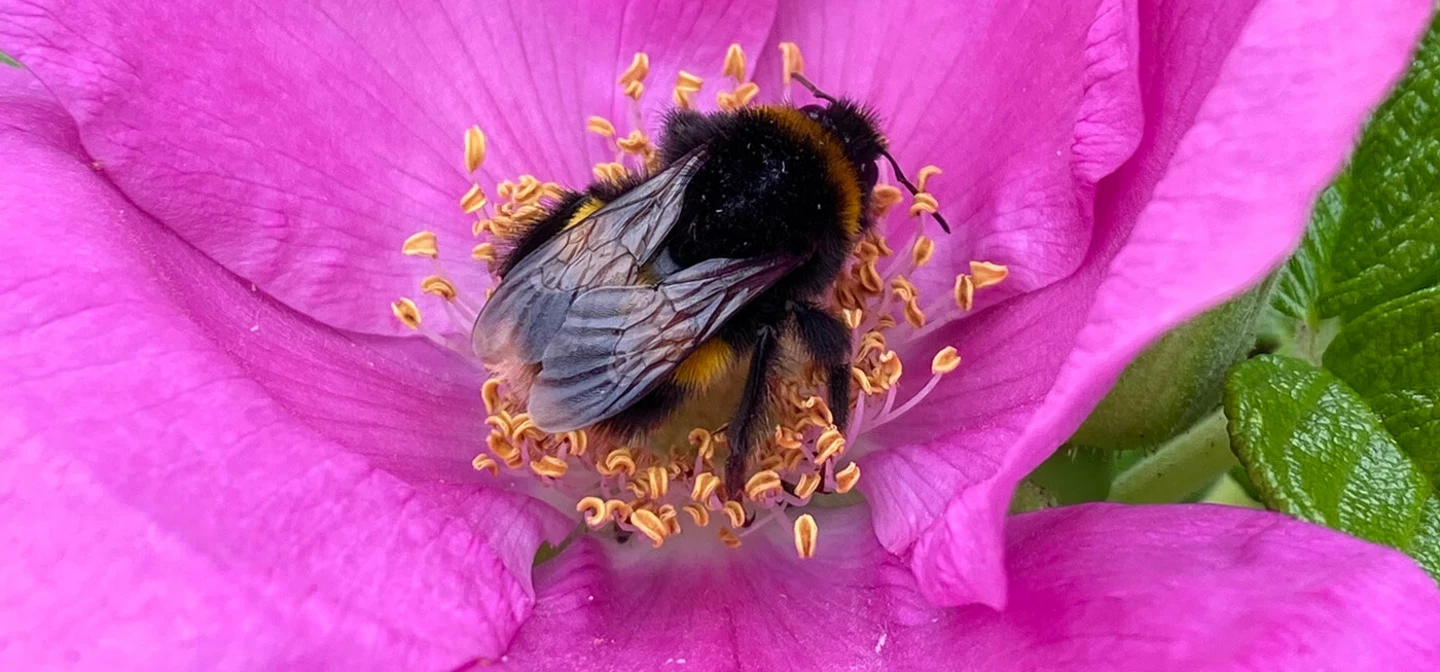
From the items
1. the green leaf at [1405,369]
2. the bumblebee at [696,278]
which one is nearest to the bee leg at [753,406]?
the bumblebee at [696,278]

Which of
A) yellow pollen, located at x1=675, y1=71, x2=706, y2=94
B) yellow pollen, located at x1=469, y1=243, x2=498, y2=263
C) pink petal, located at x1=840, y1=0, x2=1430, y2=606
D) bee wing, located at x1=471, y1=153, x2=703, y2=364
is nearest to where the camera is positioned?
pink petal, located at x1=840, y1=0, x2=1430, y2=606

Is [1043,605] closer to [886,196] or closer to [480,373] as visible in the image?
[886,196]

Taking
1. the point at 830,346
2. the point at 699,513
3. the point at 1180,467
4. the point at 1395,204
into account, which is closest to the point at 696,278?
the point at 830,346

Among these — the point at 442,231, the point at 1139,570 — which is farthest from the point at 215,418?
the point at 1139,570

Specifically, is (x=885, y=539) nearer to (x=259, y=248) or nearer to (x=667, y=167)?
(x=667, y=167)

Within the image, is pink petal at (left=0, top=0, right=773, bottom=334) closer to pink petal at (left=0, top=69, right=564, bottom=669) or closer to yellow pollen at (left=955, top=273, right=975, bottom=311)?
pink petal at (left=0, top=69, right=564, bottom=669)

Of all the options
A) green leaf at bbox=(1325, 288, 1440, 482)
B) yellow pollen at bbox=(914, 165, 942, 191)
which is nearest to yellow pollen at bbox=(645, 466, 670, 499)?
yellow pollen at bbox=(914, 165, 942, 191)

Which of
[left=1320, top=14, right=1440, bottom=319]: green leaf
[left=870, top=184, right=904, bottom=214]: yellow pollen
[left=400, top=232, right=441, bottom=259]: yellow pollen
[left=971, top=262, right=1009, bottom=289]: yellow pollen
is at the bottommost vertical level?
[left=400, top=232, right=441, bottom=259]: yellow pollen
